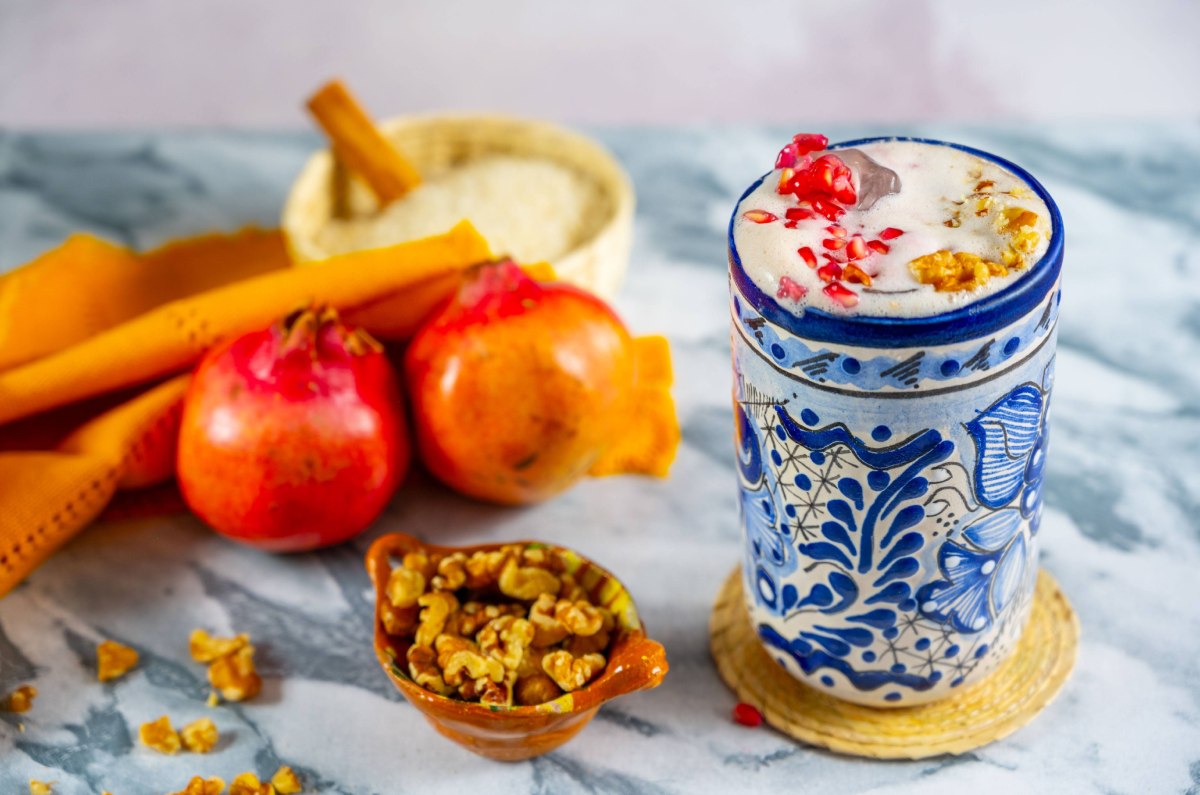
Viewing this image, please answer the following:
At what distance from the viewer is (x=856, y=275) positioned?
571 mm

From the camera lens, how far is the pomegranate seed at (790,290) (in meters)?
0.57

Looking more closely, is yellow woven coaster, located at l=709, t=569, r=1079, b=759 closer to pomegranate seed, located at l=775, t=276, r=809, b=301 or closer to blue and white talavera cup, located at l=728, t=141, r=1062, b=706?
blue and white talavera cup, located at l=728, t=141, r=1062, b=706

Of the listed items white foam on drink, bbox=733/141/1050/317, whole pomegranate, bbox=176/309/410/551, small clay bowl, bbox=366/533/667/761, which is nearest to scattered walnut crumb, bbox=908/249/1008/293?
white foam on drink, bbox=733/141/1050/317

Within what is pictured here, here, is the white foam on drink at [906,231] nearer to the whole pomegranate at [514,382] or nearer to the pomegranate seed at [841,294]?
the pomegranate seed at [841,294]

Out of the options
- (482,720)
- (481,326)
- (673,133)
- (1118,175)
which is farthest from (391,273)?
(1118,175)

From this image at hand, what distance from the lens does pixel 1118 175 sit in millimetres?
1099

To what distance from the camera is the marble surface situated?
0.70 metres

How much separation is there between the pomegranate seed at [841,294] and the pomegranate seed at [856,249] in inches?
0.8

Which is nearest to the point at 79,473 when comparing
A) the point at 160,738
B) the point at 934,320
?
the point at 160,738

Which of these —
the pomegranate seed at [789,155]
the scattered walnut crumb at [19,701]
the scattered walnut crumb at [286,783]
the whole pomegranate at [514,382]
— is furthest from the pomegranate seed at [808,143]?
the scattered walnut crumb at [19,701]

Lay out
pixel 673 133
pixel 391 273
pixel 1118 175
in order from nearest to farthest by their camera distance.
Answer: pixel 391 273
pixel 1118 175
pixel 673 133

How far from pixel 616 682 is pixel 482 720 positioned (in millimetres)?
65

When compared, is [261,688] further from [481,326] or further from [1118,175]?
[1118,175]

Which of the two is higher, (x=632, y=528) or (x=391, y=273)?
(x=391, y=273)
